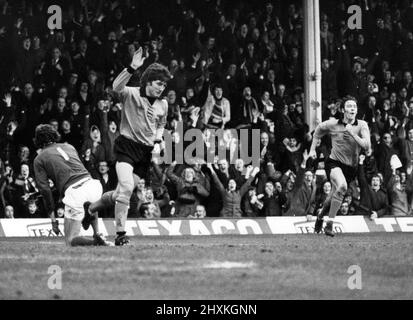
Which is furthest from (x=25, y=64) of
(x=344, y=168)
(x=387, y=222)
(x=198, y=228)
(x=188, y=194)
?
(x=387, y=222)

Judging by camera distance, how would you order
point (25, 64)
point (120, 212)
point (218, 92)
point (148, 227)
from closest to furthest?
point (120, 212) → point (148, 227) → point (218, 92) → point (25, 64)

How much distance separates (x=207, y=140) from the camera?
20.7 meters

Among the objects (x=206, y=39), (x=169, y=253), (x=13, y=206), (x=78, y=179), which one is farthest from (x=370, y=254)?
(x=206, y=39)

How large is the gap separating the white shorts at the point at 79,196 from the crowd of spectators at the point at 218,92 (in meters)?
5.47

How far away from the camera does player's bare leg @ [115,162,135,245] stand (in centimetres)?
1427

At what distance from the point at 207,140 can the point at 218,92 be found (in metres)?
1.18

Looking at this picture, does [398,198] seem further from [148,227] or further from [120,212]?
[120,212]

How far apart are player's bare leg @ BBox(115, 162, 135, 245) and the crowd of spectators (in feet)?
16.3

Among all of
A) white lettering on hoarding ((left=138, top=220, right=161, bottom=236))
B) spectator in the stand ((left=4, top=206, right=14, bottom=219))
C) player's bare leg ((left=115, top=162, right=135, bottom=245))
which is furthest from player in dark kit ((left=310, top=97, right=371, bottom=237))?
spectator in the stand ((left=4, top=206, right=14, bottom=219))

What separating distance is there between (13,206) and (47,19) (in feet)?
15.8

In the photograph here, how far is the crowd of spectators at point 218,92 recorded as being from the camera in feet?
65.5

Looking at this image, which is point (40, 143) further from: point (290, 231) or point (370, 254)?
point (290, 231)

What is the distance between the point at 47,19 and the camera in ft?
74.4

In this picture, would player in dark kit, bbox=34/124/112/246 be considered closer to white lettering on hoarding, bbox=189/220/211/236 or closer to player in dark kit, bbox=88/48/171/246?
player in dark kit, bbox=88/48/171/246
